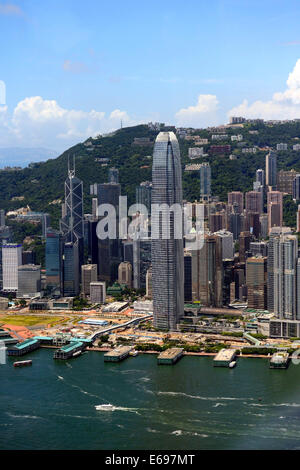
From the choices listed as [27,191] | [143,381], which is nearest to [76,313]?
[143,381]

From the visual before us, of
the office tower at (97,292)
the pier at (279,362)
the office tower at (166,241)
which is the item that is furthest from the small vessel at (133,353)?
the office tower at (97,292)

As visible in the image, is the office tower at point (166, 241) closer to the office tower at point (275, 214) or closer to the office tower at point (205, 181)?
the office tower at point (275, 214)

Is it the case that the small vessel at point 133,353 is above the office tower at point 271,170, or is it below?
below

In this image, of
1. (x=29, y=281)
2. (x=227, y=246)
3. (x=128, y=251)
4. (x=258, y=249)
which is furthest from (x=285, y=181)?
(x=29, y=281)

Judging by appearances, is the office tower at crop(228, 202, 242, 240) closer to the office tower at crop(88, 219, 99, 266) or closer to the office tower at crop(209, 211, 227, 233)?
the office tower at crop(209, 211, 227, 233)

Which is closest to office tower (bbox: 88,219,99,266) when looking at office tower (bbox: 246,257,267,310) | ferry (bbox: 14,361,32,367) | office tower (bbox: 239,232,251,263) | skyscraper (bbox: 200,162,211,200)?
office tower (bbox: 239,232,251,263)
